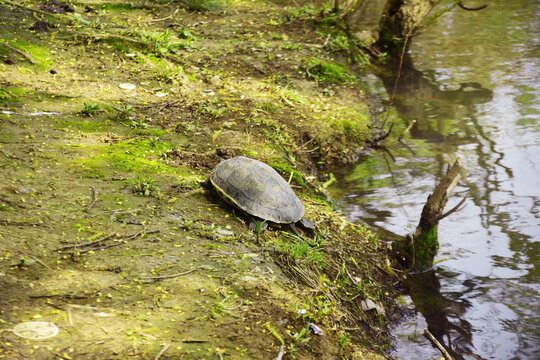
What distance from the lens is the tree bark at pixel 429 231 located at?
19.2ft

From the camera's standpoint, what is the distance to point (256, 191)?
5.26 m

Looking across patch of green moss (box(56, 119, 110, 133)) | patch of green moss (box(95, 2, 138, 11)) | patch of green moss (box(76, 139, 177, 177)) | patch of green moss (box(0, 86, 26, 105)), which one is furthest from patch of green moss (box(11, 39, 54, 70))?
patch of green moss (box(95, 2, 138, 11))

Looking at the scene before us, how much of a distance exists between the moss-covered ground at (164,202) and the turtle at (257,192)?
0.22 meters

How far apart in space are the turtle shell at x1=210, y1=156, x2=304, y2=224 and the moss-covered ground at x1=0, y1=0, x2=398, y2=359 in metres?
0.25

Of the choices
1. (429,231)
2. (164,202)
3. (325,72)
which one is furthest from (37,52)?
(429,231)

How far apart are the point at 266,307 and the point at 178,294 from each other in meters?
0.74

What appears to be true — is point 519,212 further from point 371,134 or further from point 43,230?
point 43,230

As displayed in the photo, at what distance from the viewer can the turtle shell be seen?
5223 millimetres

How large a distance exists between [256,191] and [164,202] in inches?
39.8

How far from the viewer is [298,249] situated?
16.2 feet

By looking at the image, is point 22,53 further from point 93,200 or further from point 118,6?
point 93,200

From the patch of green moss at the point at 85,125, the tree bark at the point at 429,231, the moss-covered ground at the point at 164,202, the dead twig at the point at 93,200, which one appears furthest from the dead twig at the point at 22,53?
the tree bark at the point at 429,231

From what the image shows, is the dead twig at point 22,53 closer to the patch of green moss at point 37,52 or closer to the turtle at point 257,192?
the patch of green moss at point 37,52

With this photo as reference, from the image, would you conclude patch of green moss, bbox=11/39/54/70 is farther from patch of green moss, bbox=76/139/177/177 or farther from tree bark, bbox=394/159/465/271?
tree bark, bbox=394/159/465/271
